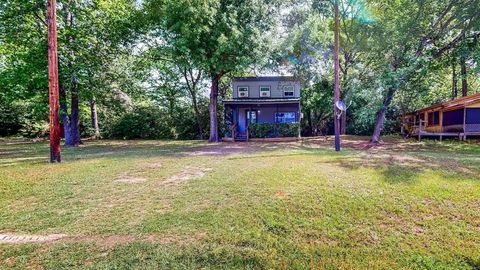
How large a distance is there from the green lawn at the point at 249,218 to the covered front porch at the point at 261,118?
1303 cm

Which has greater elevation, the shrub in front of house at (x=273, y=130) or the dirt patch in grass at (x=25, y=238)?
the shrub in front of house at (x=273, y=130)

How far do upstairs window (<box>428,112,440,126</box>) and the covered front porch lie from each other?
35.4 feet

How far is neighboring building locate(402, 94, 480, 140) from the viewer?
18188mm

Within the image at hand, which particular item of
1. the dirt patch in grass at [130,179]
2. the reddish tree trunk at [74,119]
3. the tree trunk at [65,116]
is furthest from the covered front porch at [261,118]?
the dirt patch in grass at [130,179]

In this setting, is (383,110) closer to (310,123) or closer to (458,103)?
(458,103)

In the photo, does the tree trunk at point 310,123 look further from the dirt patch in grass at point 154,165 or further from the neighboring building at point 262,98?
the dirt patch in grass at point 154,165

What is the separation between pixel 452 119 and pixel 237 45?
17.1 metres

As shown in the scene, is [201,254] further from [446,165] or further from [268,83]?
[268,83]

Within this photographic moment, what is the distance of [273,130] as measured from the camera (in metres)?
21.1

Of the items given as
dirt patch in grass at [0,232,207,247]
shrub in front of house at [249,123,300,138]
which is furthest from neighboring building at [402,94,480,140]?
dirt patch in grass at [0,232,207,247]

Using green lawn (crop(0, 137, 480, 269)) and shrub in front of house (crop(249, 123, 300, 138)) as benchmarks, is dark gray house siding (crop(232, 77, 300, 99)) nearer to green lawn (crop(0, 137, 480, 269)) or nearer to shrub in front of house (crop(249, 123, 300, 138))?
shrub in front of house (crop(249, 123, 300, 138))

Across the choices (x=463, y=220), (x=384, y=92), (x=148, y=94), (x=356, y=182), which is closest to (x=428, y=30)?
(x=384, y=92)

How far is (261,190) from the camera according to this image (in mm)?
6152

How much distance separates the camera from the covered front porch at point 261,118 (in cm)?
2105
